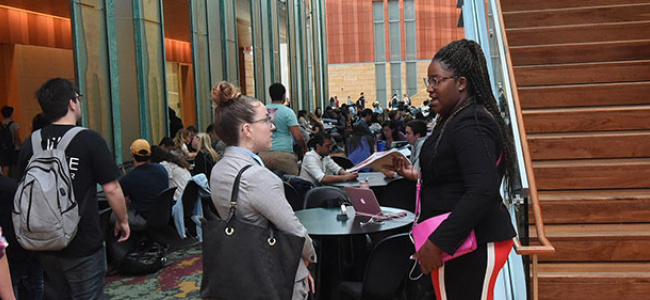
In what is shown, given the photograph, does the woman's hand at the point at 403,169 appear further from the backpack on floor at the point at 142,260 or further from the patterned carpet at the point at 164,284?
the backpack on floor at the point at 142,260

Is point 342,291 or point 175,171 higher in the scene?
point 175,171

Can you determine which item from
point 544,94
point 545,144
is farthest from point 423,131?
point 545,144

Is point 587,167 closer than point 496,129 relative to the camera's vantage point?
No

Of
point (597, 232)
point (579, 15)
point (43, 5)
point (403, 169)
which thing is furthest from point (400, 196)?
point (43, 5)

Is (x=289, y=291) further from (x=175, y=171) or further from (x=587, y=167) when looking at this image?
(x=175, y=171)

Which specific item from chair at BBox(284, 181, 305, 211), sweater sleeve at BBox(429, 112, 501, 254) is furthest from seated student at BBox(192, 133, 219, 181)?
sweater sleeve at BBox(429, 112, 501, 254)

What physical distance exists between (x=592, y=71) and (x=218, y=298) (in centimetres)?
424

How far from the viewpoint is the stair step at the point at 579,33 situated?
235 inches

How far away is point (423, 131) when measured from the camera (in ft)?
24.7

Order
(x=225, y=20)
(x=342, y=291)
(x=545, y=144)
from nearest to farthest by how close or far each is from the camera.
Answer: (x=342, y=291) → (x=545, y=144) → (x=225, y=20)

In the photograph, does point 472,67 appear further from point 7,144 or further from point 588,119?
point 7,144

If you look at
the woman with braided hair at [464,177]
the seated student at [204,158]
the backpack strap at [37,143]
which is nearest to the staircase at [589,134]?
the woman with braided hair at [464,177]

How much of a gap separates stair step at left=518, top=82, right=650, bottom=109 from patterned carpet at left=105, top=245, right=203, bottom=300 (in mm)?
3285

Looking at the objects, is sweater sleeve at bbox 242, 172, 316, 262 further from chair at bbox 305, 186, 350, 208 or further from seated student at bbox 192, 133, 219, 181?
seated student at bbox 192, 133, 219, 181
